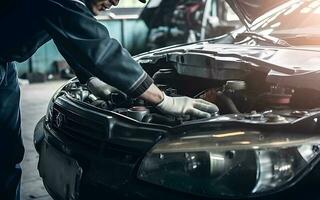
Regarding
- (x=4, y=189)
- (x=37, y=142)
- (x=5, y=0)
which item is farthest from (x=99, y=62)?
(x=4, y=189)

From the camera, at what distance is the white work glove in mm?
1484

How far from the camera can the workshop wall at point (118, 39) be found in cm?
696

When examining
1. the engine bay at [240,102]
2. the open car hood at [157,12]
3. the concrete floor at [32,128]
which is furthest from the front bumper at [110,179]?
the open car hood at [157,12]

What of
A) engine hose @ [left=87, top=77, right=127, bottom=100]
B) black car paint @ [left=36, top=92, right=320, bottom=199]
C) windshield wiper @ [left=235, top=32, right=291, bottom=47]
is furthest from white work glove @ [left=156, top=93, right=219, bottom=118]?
windshield wiper @ [left=235, top=32, right=291, bottom=47]

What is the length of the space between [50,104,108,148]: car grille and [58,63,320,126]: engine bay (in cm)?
8

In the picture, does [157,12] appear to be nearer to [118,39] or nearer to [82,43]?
[118,39]

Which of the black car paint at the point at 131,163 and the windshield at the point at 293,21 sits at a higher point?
the windshield at the point at 293,21

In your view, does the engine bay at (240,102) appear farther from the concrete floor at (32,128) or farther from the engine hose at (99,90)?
the concrete floor at (32,128)

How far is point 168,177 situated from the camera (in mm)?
1319

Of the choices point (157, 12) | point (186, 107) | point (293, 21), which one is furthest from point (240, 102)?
point (157, 12)

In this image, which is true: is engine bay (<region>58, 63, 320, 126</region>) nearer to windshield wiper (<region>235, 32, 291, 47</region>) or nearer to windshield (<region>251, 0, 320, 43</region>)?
windshield wiper (<region>235, 32, 291, 47</region>)

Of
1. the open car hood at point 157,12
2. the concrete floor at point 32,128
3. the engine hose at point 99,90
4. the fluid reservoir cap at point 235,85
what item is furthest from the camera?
the open car hood at point 157,12

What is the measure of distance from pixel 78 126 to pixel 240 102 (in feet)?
1.92

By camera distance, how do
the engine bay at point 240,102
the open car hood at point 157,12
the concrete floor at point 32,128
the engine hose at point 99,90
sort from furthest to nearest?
1. the open car hood at point 157,12
2. the concrete floor at point 32,128
3. the engine hose at point 99,90
4. the engine bay at point 240,102
